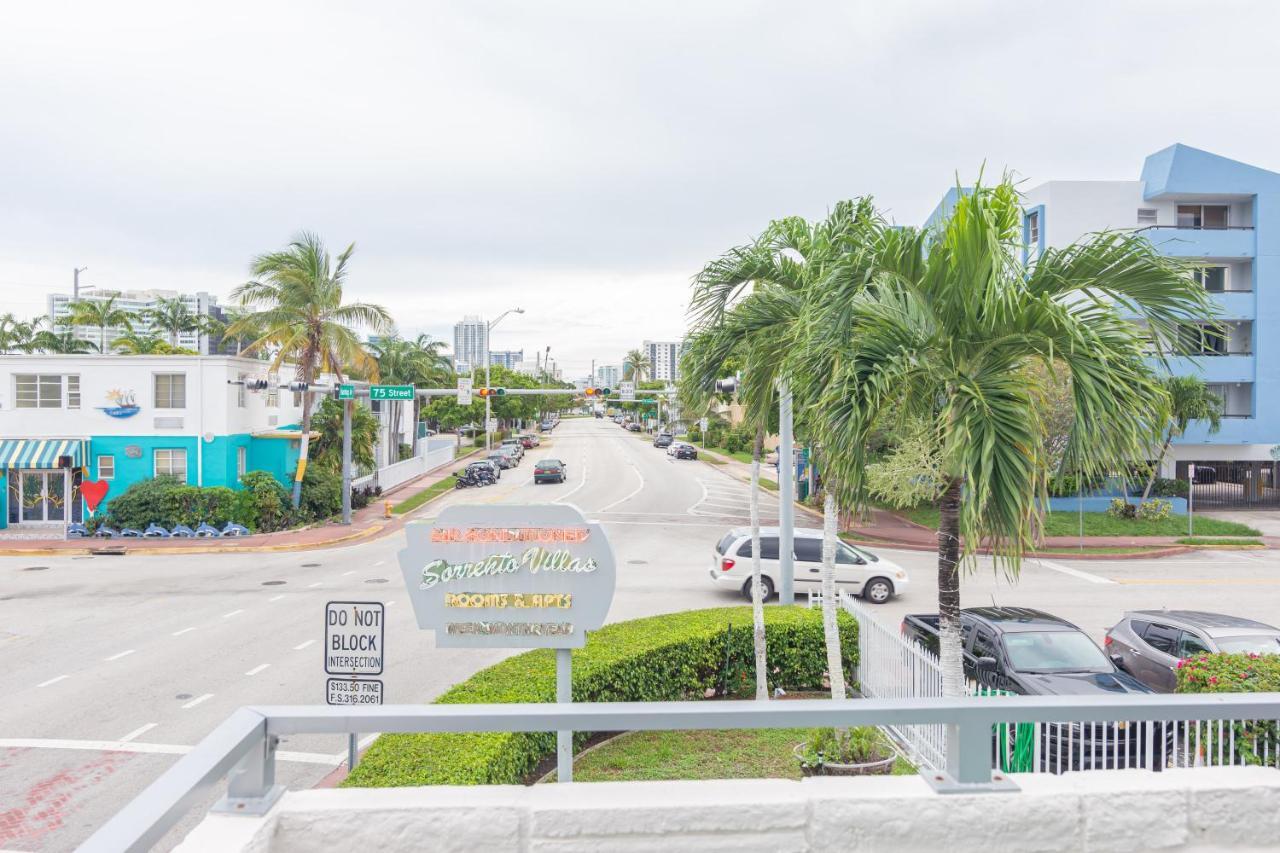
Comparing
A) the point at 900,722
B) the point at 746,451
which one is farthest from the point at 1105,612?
the point at 746,451

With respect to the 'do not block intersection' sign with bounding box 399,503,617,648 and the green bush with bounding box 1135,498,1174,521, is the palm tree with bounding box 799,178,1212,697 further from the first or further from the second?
the green bush with bounding box 1135,498,1174,521

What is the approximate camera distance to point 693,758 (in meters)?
8.85

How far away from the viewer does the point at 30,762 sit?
9508 mm

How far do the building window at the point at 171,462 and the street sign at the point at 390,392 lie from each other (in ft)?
20.8

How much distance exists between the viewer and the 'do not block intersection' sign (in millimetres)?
6422

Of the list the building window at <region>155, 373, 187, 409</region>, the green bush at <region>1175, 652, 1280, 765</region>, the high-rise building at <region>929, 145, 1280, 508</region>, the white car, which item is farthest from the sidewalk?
the high-rise building at <region>929, 145, 1280, 508</region>

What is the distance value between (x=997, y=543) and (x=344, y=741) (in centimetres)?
829

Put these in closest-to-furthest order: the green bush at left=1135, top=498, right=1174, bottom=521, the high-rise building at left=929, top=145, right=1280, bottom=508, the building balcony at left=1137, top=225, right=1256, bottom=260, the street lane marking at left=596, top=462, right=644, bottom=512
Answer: the green bush at left=1135, top=498, right=1174, bottom=521, the building balcony at left=1137, top=225, right=1256, bottom=260, the high-rise building at left=929, top=145, right=1280, bottom=508, the street lane marking at left=596, top=462, right=644, bottom=512

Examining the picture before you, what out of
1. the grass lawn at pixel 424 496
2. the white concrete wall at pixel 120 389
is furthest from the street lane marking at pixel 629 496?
the white concrete wall at pixel 120 389

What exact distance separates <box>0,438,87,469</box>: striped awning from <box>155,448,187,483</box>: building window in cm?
224

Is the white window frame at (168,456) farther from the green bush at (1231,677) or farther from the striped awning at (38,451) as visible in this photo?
the green bush at (1231,677)

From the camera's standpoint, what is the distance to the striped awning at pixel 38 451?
2720 cm

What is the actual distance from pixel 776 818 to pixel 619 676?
22.1 ft

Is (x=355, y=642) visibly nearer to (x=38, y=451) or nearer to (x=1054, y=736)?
(x=1054, y=736)
